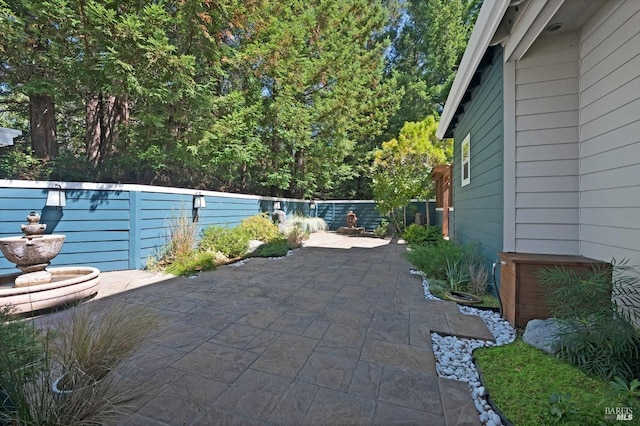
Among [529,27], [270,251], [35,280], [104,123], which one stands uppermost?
[104,123]

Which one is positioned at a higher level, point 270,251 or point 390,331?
point 270,251

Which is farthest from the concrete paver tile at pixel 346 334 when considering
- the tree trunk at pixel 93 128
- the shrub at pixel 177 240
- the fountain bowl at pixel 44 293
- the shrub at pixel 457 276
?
the tree trunk at pixel 93 128

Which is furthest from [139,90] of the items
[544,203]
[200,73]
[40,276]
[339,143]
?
[339,143]

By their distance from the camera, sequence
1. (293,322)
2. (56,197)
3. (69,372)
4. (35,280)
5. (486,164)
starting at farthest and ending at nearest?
(56,197), (486,164), (35,280), (293,322), (69,372)

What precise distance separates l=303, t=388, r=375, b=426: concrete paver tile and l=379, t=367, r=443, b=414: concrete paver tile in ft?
0.46

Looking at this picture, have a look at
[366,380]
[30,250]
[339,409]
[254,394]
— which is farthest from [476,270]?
[30,250]

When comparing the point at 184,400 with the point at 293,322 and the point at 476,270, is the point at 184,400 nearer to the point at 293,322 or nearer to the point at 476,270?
the point at 293,322

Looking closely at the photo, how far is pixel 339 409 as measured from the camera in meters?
1.54

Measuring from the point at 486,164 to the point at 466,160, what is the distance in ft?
5.09

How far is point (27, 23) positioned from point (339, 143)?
908 centimetres

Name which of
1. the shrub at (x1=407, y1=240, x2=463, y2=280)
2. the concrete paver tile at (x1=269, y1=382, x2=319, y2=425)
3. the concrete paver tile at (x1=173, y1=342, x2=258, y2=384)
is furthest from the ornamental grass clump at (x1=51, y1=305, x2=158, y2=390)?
the shrub at (x1=407, y1=240, x2=463, y2=280)

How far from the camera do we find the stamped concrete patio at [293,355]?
4.97 feet

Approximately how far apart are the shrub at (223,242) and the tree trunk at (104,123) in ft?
10.3

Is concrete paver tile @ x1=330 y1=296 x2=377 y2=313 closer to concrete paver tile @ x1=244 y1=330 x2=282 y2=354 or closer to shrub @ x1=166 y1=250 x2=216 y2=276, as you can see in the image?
concrete paver tile @ x1=244 y1=330 x2=282 y2=354
